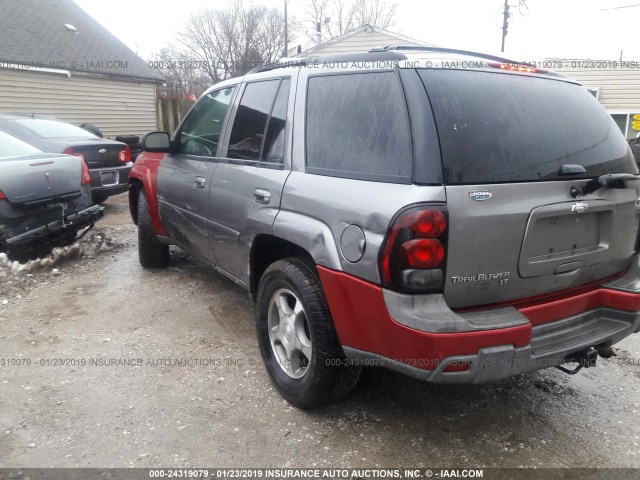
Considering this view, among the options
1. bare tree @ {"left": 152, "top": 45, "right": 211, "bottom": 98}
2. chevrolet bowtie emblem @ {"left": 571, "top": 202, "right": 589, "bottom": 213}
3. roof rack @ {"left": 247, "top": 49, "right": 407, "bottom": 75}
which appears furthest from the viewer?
A: bare tree @ {"left": 152, "top": 45, "right": 211, "bottom": 98}

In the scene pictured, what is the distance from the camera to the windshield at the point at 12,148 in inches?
214

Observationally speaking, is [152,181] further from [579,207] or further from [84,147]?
[579,207]

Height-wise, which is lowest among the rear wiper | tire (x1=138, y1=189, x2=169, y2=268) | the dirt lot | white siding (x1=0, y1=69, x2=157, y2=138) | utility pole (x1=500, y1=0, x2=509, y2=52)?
the dirt lot

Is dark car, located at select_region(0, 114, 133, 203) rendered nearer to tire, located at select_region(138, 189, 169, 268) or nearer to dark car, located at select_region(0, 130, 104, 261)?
dark car, located at select_region(0, 130, 104, 261)

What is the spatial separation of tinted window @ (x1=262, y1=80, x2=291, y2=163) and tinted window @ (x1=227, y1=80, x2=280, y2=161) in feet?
0.23

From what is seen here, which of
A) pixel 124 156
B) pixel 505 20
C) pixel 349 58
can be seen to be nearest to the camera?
pixel 349 58

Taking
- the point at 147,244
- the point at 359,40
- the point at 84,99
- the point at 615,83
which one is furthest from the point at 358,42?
the point at 147,244

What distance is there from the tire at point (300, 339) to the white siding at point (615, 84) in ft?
51.6

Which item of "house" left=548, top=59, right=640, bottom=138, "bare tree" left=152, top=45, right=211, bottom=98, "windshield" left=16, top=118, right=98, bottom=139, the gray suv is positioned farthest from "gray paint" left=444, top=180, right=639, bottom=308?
"bare tree" left=152, top=45, right=211, bottom=98

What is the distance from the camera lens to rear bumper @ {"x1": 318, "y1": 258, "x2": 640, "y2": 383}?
210cm

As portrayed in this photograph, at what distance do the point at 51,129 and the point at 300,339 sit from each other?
23.3 ft

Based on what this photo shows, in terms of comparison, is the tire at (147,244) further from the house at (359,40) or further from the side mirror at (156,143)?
the house at (359,40)

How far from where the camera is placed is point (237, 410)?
9.59 ft

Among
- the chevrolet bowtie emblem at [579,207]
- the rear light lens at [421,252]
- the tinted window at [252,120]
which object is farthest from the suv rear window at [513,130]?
the tinted window at [252,120]
